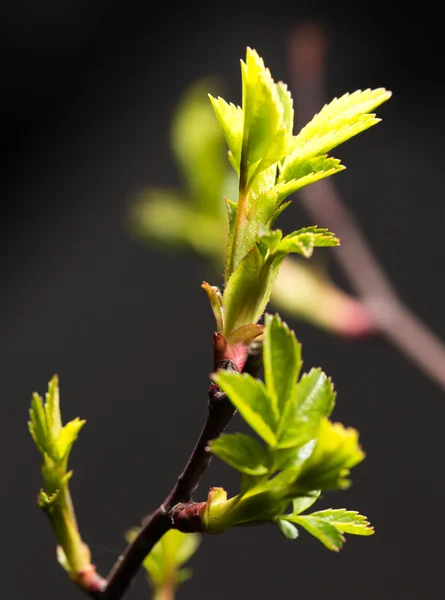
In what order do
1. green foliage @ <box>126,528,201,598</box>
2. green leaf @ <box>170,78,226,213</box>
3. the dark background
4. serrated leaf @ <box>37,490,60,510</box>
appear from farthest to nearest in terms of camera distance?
the dark background, green leaf @ <box>170,78,226,213</box>, green foliage @ <box>126,528,201,598</box>, serrated leaf @ <box>37,490,60,510</box>

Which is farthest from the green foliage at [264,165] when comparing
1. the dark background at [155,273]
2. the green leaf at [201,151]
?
the dark background at [155,273]

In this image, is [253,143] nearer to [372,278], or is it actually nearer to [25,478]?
[372,278]

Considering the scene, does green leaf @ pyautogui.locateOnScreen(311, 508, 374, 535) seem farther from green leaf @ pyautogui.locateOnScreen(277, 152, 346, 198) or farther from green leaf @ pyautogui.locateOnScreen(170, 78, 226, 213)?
green leaf @ pyautogui.locateOnScreen(170, 78, 226, 213)

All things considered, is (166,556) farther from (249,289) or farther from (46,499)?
(249,289)

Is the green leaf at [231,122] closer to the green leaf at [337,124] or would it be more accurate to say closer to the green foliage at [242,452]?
the green leaf at [337,124]

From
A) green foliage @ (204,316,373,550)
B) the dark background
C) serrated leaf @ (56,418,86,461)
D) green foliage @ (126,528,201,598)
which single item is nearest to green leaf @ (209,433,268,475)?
green foliage @ (204,316,373,550)

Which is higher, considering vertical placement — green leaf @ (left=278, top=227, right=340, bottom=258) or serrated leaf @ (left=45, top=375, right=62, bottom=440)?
green leaf @ (left=278, top=227, right=340, bottom=258)

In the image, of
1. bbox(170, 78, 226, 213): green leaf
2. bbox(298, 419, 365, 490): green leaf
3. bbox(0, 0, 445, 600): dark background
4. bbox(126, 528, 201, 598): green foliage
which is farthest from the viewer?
bbox(0, 0, 445, 600): dark background
